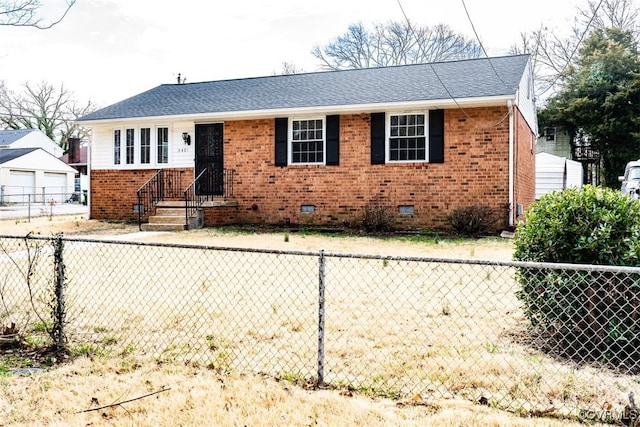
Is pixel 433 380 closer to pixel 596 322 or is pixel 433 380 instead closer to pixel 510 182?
pixel 596 322

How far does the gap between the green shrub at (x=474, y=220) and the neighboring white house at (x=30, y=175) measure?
2913cm

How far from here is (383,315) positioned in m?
5.29

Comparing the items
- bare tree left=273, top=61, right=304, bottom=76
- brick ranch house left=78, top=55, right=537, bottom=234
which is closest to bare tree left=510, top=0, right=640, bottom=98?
bare tree left=273, top=61, right=304, bottom=76

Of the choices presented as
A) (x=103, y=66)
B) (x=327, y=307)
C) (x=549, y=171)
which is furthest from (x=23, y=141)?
(x=327, y=307)

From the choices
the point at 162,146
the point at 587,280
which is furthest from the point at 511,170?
the point at 162,146

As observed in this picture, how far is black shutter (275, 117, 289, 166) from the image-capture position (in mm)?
15023

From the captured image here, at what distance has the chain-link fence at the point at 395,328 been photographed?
350 cm

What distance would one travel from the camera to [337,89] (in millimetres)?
15734

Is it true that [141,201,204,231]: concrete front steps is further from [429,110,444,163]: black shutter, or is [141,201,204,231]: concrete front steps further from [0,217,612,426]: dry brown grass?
[0,217,612,426]: dry brown grass

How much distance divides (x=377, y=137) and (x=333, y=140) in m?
1.24

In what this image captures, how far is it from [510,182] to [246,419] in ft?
37.6

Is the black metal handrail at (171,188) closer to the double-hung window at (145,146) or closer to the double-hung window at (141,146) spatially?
the double-hung window at (141,146)

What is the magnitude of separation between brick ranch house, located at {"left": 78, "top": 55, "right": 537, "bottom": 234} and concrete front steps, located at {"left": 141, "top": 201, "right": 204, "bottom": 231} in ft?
0.38

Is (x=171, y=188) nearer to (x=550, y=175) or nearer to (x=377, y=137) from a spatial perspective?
(x=377, y=137)
